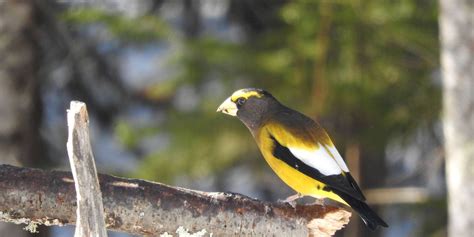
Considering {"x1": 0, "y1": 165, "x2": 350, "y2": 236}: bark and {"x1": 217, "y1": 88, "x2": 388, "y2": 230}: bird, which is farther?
{"x1": 217, "y1": 88, "x2": 388, "y2": 230}: bird

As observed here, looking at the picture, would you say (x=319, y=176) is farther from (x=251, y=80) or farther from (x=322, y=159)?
(x=251, y=80)

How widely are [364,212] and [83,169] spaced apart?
4.53 feet

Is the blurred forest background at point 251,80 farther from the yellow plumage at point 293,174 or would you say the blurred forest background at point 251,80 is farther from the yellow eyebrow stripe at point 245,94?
the yellow plumage at point 293,174

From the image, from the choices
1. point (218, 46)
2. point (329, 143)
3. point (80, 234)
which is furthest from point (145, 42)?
point (80, 234)

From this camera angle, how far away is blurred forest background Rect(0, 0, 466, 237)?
952 cm

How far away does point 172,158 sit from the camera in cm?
1058

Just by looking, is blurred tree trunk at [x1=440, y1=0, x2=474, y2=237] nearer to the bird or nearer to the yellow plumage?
the bird

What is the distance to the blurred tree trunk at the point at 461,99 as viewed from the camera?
8.09 meters

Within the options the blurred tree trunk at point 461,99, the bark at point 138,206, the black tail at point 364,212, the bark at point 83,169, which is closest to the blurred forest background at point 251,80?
the blurred tree trunk at point 461,99

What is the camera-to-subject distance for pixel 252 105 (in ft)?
15.4

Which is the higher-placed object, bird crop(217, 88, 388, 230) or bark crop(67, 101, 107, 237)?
bird crop(217, 88, 388, 230)

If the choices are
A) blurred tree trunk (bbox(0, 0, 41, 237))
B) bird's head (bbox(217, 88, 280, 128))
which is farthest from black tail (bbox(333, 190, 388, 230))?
blurred tree trunk (bbox(0, 0, 41, 237))

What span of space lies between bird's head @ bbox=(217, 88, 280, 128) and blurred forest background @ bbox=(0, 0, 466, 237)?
4571 mm

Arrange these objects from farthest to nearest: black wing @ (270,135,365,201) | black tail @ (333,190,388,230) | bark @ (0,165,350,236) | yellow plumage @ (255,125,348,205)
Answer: yellow plumage @ (255,125,348,205), black wing @ (270,135,365,201), black tail @ (333,190,388,230), bark @ (0,165,350,236)
